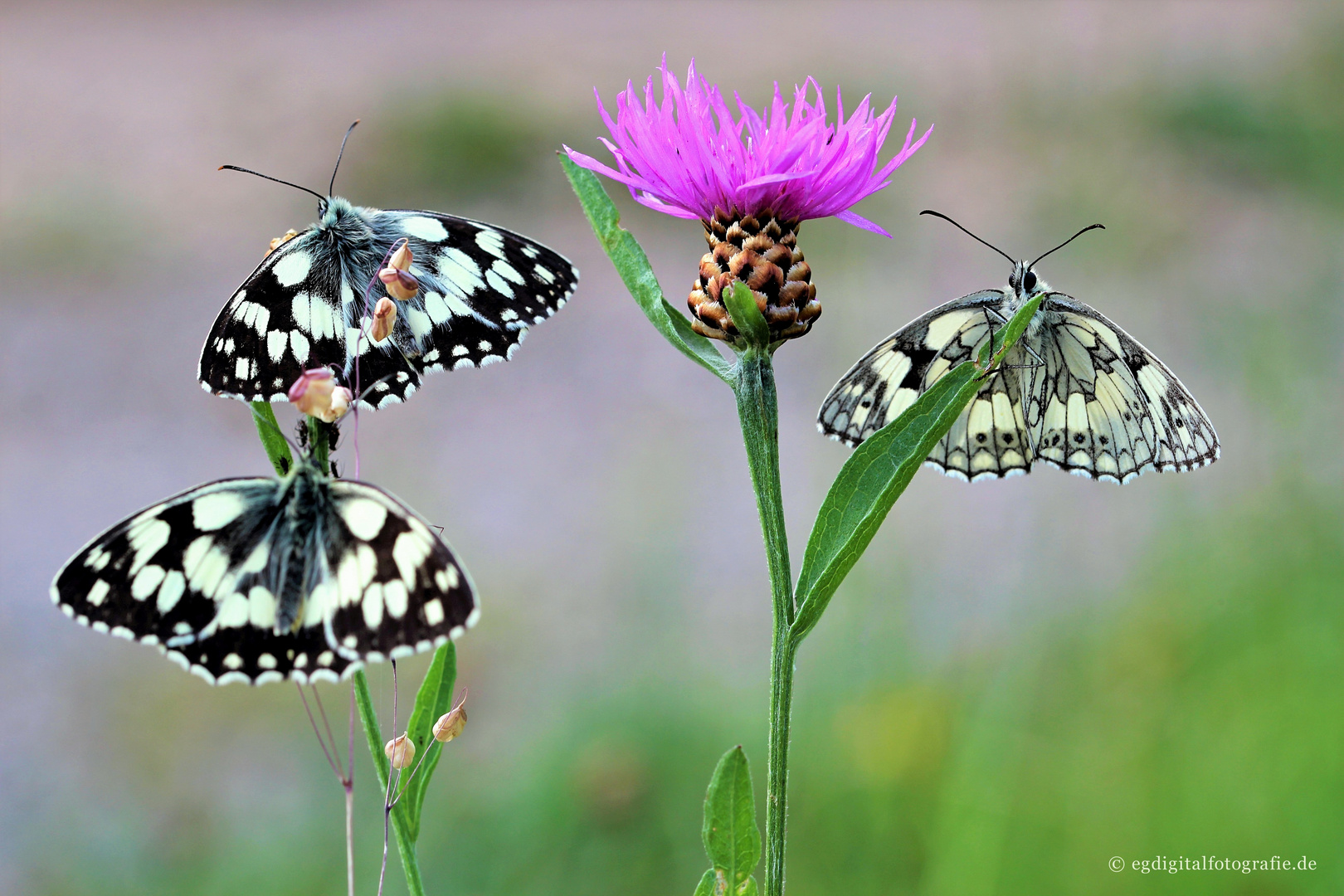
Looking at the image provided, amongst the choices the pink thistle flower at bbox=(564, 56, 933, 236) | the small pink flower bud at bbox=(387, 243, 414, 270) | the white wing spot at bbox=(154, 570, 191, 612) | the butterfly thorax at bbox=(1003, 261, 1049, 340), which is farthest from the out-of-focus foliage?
the white wing spot at bbox=(154, 570, 191, 612)

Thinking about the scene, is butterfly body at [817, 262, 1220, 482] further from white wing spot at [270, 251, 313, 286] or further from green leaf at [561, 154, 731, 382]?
white wing spot at [270, 251, 313, 286]

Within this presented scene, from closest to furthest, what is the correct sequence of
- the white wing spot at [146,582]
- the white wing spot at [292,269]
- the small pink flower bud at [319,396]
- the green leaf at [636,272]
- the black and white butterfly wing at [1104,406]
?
the small pink flower bud at [319,396]
the white wing spot at [146,582]
the green leaf at [636,272]
the white wing spot at [292,269]
the black and white butterfly wing at [1104,406]

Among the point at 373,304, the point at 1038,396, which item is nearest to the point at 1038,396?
the point at 1038,396

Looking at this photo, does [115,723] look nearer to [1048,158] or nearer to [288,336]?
[288,336]

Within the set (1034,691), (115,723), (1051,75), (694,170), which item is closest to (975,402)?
(694,170)

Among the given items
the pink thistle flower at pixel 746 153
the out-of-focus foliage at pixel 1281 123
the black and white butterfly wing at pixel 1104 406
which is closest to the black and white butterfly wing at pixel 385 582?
the pink thistle flower at pixel 746 153

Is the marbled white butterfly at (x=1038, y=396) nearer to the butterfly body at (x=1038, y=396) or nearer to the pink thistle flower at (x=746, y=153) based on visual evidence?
the butterfly body at (x=1038, y=396)
